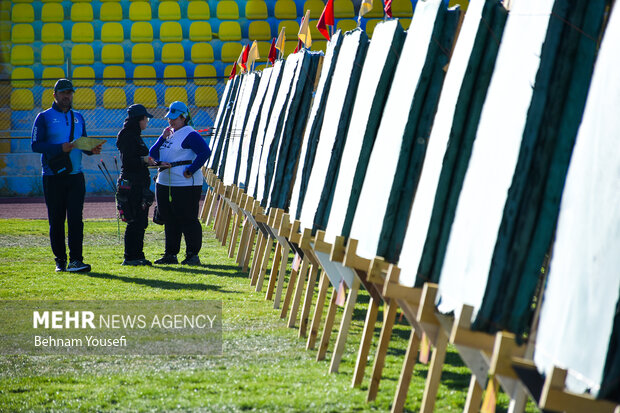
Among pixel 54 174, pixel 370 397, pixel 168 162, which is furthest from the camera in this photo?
pixel 168 162

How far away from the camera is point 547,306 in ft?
8.21

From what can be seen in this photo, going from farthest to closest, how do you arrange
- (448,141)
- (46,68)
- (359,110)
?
(46,68) < (359,110) < (448,141)

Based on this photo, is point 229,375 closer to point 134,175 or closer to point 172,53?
point 134,175

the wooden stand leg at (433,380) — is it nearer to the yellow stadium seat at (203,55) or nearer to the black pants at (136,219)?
the black pants at (136,219)

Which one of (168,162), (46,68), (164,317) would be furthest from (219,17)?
(164,317)

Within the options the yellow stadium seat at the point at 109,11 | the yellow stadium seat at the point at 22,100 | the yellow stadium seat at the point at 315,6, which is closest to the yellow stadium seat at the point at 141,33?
the yellow stadium seat at the point at 109,11

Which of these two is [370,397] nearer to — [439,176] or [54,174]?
[439,176]

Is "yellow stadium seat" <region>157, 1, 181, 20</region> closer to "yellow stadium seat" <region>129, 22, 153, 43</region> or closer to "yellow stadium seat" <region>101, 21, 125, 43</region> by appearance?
"yellow stadium seat" <region>129, 22, 153, 43</region>

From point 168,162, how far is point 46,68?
14.1m

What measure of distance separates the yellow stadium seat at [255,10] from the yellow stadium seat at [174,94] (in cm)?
283

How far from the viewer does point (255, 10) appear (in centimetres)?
2212

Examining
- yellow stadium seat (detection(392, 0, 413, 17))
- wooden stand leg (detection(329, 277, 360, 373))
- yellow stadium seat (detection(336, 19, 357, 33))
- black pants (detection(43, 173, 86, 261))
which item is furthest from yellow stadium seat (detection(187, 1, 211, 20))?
wooden stand leg (detection(329, 277, 360, 373))

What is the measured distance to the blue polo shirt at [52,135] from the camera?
8.20m

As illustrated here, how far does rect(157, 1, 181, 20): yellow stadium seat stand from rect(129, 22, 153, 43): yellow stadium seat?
0.52 meters
